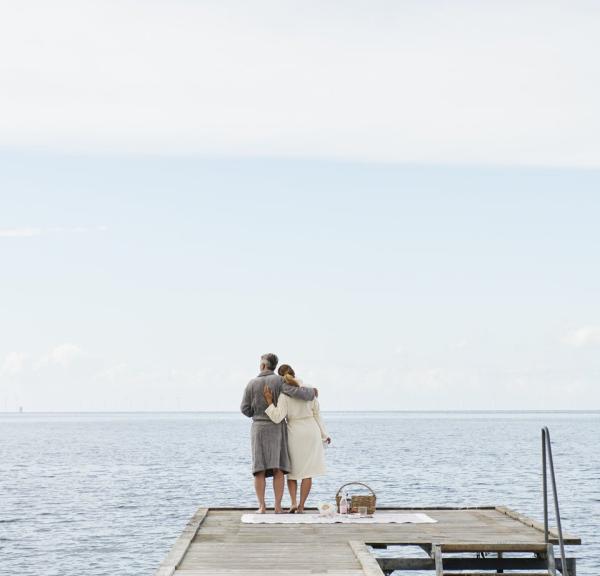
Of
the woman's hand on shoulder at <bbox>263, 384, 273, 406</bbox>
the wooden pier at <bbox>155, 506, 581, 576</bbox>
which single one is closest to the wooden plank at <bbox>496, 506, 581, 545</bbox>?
the wooden pier at <bbox>155, 506, 581, 576</bbox>

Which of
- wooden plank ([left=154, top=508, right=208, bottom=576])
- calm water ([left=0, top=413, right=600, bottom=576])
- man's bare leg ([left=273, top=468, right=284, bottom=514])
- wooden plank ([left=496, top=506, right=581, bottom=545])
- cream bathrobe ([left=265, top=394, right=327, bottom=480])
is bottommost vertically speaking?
calm water ([left=0, top=413, right=600, bottom=576])

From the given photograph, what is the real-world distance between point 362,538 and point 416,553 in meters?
10.0

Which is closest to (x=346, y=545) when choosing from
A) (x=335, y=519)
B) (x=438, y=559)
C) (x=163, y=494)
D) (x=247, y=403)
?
(x=438, y=559)

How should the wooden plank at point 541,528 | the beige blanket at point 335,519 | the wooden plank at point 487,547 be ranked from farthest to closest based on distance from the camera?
the beige blanket at point 335,519 < the wooden plank at point 541,528 < the wooden plank at point 487,547

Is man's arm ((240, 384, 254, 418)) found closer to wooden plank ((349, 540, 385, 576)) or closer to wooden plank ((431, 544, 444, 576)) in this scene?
wooden plank ((349, 540, 385, 576))

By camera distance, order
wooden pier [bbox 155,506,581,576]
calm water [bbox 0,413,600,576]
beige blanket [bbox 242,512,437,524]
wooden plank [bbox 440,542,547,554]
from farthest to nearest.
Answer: calm water [bbox 0,413,600,576] → beige blanket [bbox 242,512,437,524] → wooden plank [bbox 440,542,547,554] → wooden pier [bbox 155,506,581,576]

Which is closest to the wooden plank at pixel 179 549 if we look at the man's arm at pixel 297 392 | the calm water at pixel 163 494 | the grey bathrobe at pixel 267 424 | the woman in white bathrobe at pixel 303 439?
the grey bathrobe at pixel 267 424

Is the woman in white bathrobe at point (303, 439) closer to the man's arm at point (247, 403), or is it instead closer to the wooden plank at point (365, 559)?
the man's arm at point (247, 403)

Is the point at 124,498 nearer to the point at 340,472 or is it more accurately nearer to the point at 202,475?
the point at 202,475

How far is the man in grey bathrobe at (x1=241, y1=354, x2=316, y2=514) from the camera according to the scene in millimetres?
13719

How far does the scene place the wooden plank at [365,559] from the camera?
9.52 m

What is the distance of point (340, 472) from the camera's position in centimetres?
Result: 4850

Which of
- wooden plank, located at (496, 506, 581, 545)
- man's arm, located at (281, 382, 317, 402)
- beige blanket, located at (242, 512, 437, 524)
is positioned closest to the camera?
wooden plank, located at (496, 506, 581, 545)

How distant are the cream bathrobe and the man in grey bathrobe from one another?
0.11m
